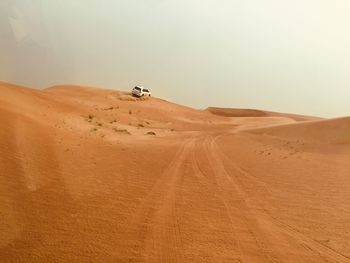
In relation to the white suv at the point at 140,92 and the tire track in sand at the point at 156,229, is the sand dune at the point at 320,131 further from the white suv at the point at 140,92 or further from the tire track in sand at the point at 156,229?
the white suv at the point at 140,92

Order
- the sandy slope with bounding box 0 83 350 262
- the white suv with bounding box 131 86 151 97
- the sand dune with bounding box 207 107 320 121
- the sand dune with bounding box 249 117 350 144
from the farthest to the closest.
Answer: the sand dune with bounding box 207 107 320 121
the white suv with bounding box 131 86 151 97
the sand dune with bounding box 249 117 350 144
the sandy slope with bounding box 0 83 350 262

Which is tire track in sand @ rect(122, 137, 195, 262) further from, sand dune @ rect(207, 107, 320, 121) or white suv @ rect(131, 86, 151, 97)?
sand dune @ rect(207, 107, 320, 121)

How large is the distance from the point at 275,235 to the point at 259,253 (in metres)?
0.89

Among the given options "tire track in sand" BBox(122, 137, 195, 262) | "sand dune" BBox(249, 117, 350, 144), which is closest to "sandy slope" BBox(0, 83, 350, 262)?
"tire track in sand" BBox(122, 137, 195, 262)

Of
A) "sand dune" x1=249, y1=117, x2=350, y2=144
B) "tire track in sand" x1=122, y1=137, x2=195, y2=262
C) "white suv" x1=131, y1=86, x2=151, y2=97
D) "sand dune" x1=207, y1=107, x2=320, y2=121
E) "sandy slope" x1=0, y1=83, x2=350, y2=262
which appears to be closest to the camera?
"tire track in sand" x1=122, y1=137, x2=195, y2=262

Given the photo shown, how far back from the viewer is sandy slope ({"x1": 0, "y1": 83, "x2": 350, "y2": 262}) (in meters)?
5.93

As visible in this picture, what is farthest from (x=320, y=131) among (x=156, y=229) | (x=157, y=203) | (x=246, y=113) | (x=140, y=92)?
(x=246, y=113)

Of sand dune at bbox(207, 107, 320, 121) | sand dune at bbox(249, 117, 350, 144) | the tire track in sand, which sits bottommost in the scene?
the tire track in sand

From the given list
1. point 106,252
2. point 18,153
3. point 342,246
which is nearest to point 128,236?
point 106,252

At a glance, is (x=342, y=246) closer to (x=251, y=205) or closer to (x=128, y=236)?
(x=251, y=205)

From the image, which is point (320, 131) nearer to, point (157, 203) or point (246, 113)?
point (157, 203)

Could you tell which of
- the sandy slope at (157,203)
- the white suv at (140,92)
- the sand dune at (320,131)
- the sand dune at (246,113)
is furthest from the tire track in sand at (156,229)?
the sand dune at (246,113)

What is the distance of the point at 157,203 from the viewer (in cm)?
805

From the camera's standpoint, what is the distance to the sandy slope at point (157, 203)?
5.93 metres
